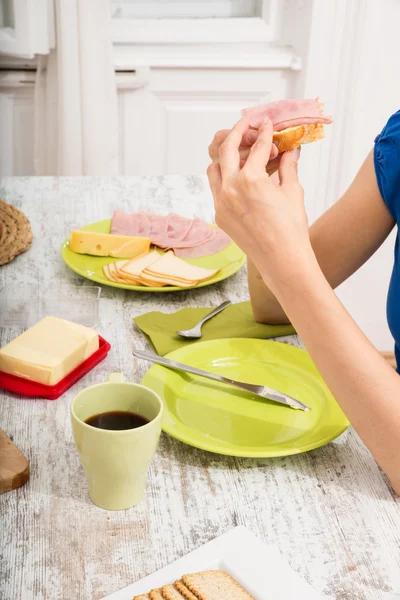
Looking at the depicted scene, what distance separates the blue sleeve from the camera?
46.7 inches

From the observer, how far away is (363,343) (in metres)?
0.85

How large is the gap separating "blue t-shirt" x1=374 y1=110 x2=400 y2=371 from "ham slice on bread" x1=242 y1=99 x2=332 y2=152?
0.60 ft

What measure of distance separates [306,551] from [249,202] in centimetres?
44

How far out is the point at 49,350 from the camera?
990mm

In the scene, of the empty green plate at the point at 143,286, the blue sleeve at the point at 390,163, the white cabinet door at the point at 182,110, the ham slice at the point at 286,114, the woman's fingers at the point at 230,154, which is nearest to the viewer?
the woman's fingers at the point at 230,154

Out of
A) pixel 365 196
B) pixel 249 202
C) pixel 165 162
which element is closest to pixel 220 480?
pixel 249 202

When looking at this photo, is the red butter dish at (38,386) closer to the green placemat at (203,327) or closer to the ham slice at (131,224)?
the green placemat at (203,327)

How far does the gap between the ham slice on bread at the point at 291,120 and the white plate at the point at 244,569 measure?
1.91 feet

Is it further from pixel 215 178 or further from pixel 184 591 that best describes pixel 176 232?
pixel 184 591

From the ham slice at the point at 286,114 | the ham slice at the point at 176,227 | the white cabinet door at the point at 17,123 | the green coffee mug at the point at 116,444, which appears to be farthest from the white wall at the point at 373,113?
the green coffee mug at the point at 116,444

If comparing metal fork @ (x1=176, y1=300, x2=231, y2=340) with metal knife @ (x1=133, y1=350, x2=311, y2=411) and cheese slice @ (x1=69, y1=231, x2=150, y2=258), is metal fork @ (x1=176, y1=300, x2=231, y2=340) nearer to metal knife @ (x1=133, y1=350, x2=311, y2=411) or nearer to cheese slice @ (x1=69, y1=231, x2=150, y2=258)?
metal knife @ (x1=133, y1=350, x2=311, y2=411)

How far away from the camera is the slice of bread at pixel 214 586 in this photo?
0.63 metres

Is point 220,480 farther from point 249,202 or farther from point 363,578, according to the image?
point 249,202

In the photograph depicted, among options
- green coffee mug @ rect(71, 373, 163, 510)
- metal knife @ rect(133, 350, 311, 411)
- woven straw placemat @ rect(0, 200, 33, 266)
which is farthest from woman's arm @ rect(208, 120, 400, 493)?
woven straw placemat @ rect(0, 200, 33, 266)
